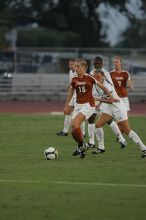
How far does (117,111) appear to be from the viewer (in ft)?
59.1

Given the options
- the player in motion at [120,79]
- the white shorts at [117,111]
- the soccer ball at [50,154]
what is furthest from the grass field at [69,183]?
the player in motion at [120,79]

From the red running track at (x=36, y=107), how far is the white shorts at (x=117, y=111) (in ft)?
57.3

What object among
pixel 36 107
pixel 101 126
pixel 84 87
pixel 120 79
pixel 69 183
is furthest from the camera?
pixel 36 107

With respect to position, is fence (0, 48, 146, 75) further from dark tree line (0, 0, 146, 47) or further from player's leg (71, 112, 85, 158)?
player's leg (71, 112, 85, 158)

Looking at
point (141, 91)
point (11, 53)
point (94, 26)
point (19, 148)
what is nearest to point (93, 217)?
point (19, 148)

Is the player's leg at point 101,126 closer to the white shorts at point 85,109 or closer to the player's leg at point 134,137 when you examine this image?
the player's leg at point 134,137

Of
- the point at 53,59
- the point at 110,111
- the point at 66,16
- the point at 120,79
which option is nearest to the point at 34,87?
the point at 53,59

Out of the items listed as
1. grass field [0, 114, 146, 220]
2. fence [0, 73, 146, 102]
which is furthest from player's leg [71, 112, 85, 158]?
fence [0, 73, 146, 102]

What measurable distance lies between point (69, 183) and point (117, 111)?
176 inches

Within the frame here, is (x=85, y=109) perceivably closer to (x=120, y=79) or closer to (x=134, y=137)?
(x=134, y=137)

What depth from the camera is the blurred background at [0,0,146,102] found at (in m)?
44.3

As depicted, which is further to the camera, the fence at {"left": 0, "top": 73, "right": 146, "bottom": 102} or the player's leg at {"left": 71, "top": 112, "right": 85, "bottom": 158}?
the fence at {"left": 0, "top": 73, "right": 146, "bottom": 102}

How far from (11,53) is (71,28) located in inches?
568

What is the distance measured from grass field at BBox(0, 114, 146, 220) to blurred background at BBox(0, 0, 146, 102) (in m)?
22.5
